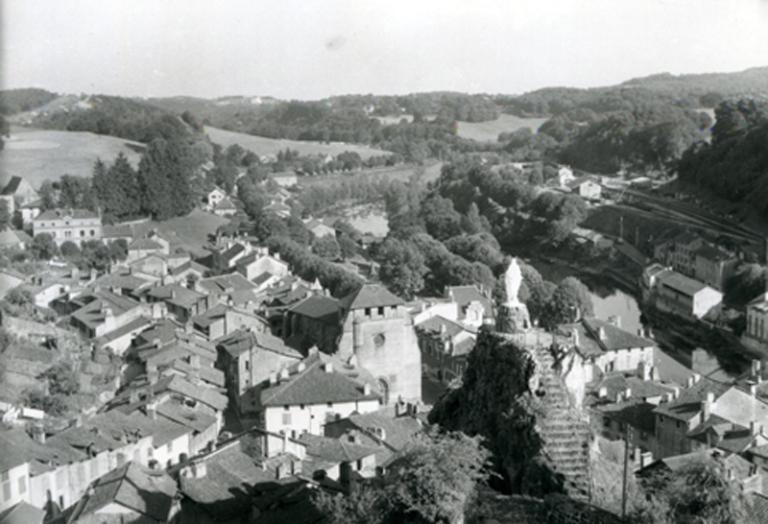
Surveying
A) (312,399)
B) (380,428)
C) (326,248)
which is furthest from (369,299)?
(326,248)

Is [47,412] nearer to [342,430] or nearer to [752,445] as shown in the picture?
[342,430]

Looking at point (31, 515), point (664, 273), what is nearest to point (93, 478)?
point (31, 515)

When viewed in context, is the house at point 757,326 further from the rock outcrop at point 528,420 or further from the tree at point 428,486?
the tree at point 428,486

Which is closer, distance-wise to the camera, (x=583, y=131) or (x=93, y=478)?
(x=93, y=478)

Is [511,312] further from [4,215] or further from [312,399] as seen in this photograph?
[4,215]

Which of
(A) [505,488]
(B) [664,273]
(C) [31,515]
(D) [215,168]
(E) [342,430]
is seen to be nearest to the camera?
(A) [505,488]

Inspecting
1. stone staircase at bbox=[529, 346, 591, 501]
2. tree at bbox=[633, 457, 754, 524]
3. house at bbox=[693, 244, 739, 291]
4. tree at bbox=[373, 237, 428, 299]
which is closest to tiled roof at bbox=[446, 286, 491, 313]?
tree at bbox=[373, 237, 428, 299]

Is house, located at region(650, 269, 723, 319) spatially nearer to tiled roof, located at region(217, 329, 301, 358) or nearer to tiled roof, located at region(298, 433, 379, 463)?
tiled roof, located at region(217, 329, 301, 358)

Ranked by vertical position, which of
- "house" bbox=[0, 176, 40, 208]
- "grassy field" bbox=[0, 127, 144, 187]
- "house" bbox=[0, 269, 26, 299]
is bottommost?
"house" bbox=[0, 269, 26, 299]
